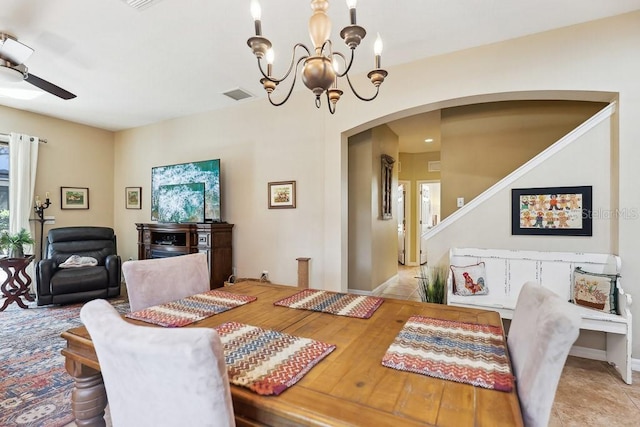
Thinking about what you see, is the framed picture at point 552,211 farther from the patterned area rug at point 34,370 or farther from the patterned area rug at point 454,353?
the patterned area rug at point 34,370

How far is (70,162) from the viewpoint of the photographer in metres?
5.42

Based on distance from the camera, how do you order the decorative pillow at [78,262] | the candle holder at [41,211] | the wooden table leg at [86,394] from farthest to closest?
the candle holder at [41,211] → the decorative pillow at [78,262] → the wooden table leg at [86,394]

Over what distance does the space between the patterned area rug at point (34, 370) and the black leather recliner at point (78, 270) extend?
0.29 m

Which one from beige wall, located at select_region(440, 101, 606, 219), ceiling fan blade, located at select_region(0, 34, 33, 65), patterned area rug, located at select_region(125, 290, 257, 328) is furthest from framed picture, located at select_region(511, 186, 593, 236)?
ceiling fan blade, located at select_region(0, 34, 33, 65)

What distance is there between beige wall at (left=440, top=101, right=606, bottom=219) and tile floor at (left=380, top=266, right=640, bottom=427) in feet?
6.37

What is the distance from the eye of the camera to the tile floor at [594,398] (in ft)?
6.30

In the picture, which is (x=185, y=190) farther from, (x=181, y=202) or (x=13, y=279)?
(x=13, y=279)

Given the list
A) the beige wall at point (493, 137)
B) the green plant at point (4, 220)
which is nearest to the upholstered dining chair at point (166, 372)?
the beige wall at point (493, 137)

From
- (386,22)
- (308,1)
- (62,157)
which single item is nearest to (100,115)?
(62,157)

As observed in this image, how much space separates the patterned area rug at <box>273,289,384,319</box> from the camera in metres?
1.49

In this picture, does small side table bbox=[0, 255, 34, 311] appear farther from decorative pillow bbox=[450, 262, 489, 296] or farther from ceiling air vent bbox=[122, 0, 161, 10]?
decorative pillow bbox=[450, 262, 489, 296]

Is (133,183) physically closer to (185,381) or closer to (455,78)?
(455,78)

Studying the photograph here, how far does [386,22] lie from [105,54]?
108 inches

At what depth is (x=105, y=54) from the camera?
314 cm
